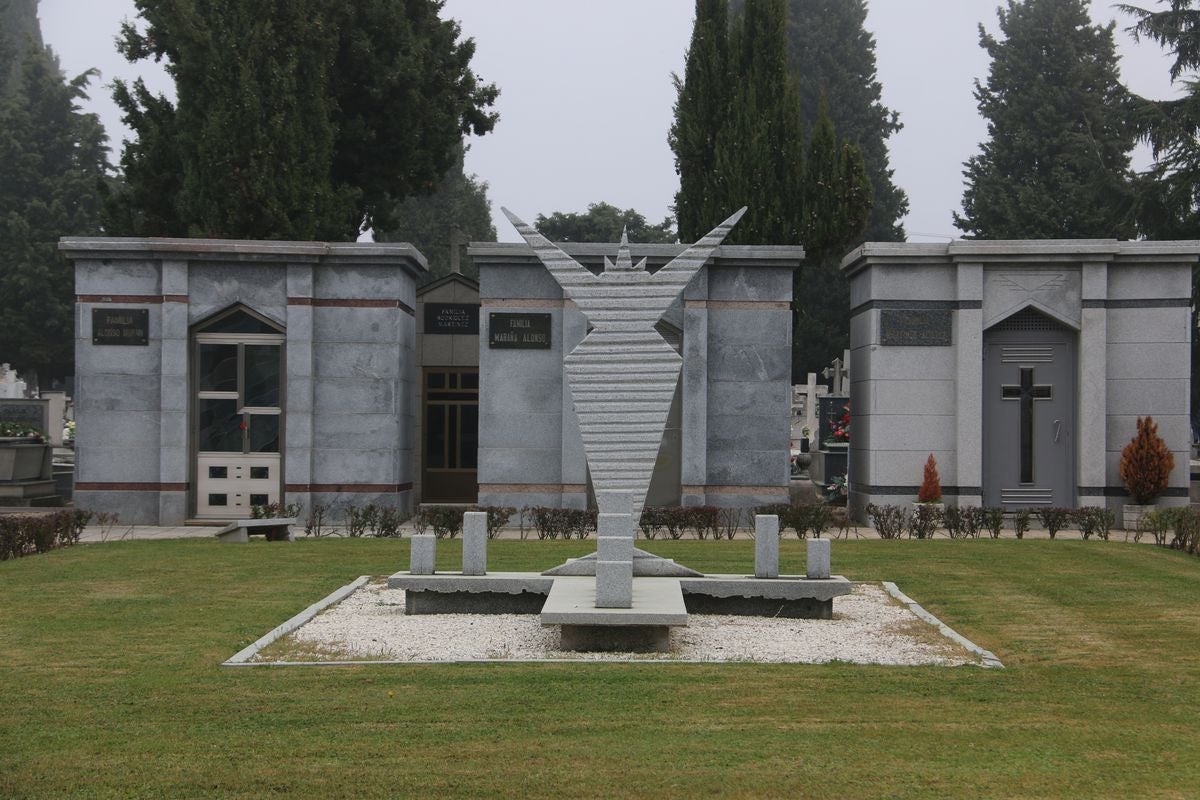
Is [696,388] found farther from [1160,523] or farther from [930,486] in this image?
[1160,523]

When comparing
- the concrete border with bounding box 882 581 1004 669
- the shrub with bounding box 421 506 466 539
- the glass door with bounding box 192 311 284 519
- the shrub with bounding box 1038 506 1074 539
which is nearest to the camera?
the concrete border with bounding box 882 581 1004 669

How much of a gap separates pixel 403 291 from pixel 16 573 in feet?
29.0

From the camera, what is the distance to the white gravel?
34.2 ft

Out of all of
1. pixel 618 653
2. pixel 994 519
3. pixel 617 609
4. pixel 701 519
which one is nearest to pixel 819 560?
pixel 617 609

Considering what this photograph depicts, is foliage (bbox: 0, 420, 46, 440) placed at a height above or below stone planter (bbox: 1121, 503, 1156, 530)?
above

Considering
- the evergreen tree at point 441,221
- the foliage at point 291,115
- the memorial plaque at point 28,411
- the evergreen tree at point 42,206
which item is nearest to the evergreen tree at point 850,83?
the evergreen tree at point 441,221

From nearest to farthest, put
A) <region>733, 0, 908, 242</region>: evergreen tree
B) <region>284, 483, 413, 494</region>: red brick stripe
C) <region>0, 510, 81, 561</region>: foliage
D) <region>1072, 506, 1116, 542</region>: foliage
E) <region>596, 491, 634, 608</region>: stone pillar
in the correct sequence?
1. <region>596, 491, 634, 608</region>: stone pillar
2. <region>0, 510, 81, 561</region>: foliage
3. <region>1072, 506, 1116, 542</region>: foliage
4. <region>284, 483, 413, 494</region>: red brick stripe
5. <region>733, 0, 908, 242</region>: evergreen tree

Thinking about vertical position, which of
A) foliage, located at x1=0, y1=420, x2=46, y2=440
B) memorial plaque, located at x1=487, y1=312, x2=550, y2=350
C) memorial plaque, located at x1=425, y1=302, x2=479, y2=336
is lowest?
foliage, located at x1=0, y1=420, x2=46, y2=440

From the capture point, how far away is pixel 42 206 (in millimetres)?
52031

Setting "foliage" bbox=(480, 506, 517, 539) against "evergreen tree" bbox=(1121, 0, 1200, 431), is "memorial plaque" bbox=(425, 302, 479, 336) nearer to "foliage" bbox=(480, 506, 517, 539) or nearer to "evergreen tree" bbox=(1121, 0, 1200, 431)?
"foliage" bbox=(480, 506, 517, 539)

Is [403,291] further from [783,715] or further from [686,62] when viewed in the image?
[783,715]

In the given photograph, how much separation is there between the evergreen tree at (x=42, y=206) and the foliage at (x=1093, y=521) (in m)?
39.2

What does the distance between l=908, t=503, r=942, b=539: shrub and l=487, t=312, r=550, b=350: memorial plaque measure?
6475 mm

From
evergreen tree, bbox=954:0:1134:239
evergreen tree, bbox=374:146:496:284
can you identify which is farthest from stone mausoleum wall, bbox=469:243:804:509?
evergreen tree, bbox=374:146:496:284
